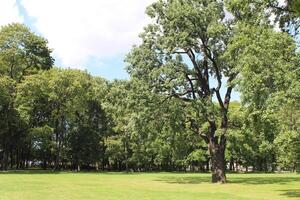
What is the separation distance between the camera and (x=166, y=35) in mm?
39156

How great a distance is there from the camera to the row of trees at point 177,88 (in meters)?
24.3

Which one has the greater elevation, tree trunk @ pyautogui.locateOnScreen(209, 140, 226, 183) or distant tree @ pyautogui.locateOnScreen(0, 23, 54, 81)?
distant tree @ pyautogui.locateOnScreen(0, 23, 54, 81)

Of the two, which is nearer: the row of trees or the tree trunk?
the row of trees

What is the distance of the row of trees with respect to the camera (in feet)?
79.6

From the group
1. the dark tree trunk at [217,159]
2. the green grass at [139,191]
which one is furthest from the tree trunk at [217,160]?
the green grass at [139,191]

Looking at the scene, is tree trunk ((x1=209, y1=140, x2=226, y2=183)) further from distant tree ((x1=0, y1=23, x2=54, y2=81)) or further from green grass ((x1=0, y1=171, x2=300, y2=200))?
distant tree ((x1=0, y1=23, x2=54, y2=81))

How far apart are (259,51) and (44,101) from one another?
47.6 meters

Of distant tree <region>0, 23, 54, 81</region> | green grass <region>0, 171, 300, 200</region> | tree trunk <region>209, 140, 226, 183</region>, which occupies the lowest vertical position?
green grass <region>0, 171, 300, 200</region>

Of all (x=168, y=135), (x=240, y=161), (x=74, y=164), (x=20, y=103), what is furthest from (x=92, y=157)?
(x=168, y=135)

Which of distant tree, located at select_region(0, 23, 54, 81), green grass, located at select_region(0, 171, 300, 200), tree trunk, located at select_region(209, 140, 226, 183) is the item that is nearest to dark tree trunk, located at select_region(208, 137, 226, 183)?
tree trunk, located at select_region(209, 140, 226, 183)

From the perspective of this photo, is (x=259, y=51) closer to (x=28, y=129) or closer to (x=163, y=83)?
(x=163, y=83)

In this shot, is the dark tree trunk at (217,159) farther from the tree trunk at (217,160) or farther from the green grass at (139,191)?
the green grass at (139,191)

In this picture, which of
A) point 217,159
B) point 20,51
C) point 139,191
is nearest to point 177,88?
point 217,159

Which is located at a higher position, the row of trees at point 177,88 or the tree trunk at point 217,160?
the row of trees at point 177,88
